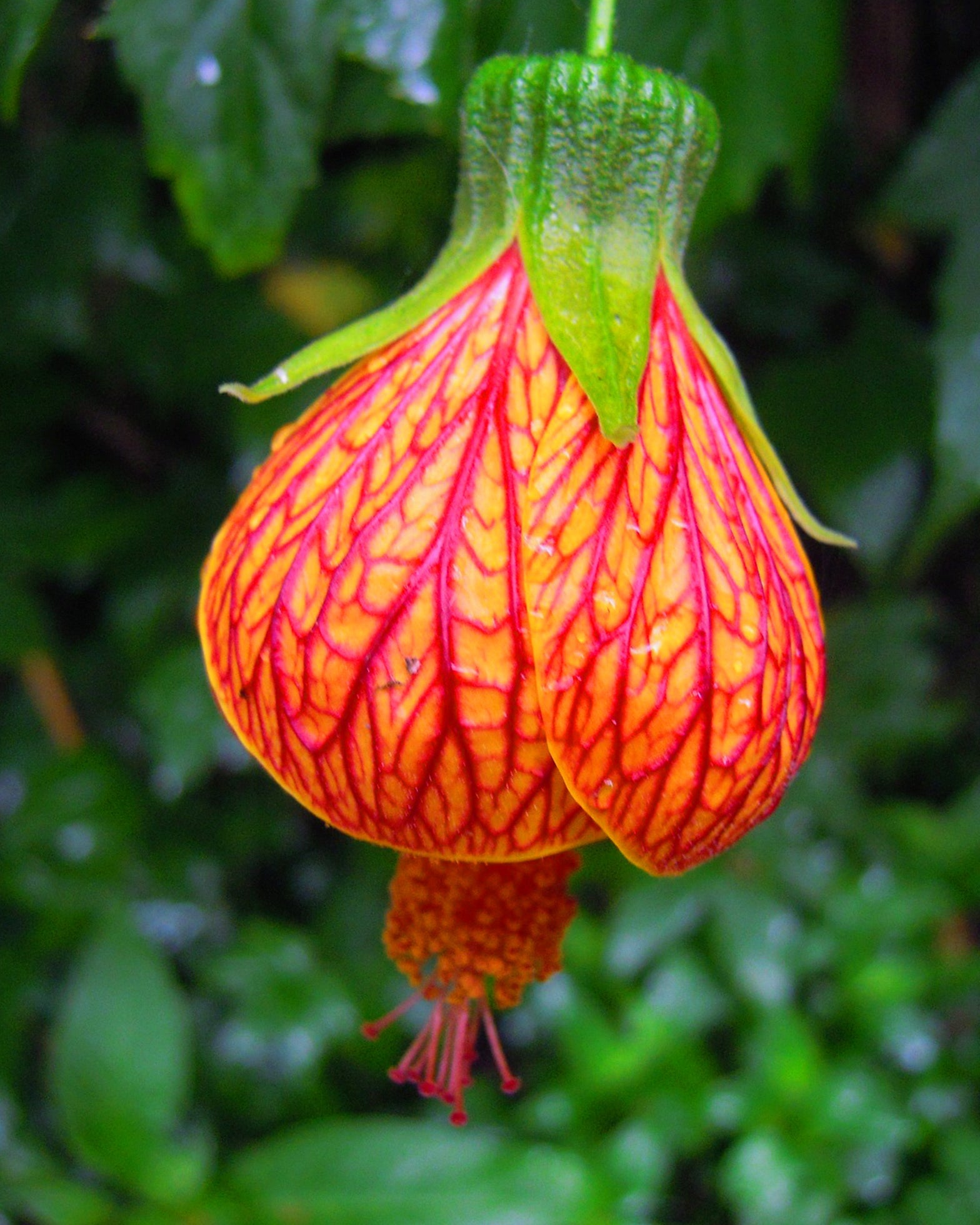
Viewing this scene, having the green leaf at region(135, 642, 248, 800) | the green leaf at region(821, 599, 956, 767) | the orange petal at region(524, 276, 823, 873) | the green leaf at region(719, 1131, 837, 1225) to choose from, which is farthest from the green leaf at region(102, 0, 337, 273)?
the green leaf at region(719, 1131, 837, 1225)

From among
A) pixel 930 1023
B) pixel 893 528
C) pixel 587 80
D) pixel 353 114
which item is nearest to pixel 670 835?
pixel 587 80

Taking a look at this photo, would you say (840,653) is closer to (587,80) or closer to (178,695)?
(178,695)

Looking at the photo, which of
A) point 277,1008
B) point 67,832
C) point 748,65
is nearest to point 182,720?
point 67,832

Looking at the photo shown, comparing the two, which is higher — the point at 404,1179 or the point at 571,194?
the point at 571,194

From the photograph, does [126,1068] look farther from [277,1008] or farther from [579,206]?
[579,206]

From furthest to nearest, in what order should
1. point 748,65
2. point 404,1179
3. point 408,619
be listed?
1. point 404,1179
2. point 748,65
3. point 408,619

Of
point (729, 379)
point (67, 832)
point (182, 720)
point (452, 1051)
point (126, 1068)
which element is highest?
point (729, 379)

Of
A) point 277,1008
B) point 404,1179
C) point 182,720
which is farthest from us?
point 277,1008

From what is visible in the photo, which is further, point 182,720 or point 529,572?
point 182,720
